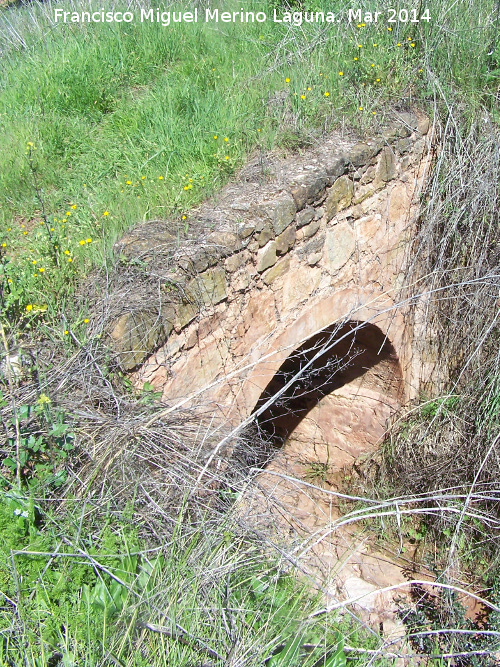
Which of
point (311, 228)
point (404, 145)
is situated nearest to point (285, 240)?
point (311, 228)

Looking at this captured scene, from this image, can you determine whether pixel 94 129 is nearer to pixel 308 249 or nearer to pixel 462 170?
pixel 308 249

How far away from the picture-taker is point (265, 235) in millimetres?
3207

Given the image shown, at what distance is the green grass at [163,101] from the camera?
10.8ft

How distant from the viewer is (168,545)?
1.99m

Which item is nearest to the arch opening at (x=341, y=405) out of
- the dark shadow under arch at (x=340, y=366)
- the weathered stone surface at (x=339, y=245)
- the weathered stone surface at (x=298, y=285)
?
the dark shadow under arch at (x=340, y=366)

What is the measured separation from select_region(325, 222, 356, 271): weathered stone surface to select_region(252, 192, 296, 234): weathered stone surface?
50 cm

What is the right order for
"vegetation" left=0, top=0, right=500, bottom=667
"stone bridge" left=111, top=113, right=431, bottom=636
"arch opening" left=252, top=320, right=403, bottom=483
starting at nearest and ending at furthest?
1. "vegetation" left=0, top=0, right=500, bottom=667
2. "stone bridge" left=111, top=113, right=431, bottom=636
3. "arch opening" left=252, top=320, right=403, bottom=483

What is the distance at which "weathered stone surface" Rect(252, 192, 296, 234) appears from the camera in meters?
3.21

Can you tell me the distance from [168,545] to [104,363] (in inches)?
33.0

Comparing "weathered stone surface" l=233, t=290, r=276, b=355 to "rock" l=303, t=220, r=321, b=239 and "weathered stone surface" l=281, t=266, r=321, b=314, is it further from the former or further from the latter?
"rock" l=303, t=220, r=321, b=239

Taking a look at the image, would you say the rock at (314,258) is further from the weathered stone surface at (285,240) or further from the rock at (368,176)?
the rock at (368,176)

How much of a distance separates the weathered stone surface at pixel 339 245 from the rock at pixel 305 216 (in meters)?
0.26

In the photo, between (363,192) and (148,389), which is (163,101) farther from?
(148,389)

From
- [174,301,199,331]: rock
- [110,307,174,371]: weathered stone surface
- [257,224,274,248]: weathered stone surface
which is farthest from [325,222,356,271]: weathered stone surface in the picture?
[110,307,174,371]: weathered stone surface
